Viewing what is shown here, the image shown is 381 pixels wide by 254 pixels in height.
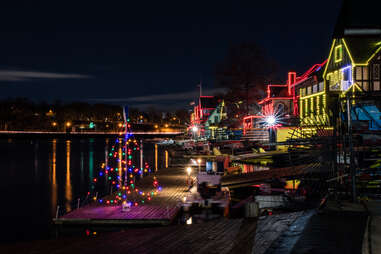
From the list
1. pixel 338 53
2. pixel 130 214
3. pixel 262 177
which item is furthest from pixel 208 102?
pixel 130 214

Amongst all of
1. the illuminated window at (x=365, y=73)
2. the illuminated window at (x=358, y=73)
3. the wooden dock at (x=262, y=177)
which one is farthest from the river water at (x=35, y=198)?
the illuminated window at (x=365, y=73)

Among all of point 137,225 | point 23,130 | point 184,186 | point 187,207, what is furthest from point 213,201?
point 23,130

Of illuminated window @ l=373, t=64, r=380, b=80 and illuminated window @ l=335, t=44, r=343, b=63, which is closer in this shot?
illuminated window @ l=373, t=64, r=380, b=80

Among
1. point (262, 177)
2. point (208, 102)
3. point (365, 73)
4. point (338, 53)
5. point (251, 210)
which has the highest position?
point (208, 102)

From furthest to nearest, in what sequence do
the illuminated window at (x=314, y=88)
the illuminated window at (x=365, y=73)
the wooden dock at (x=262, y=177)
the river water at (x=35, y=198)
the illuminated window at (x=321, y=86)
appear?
1. the illuminated window at (x=314, y=88)
2. the illuminated window at (x=321, y=86)
3. the illuminated window at (x=365, y=73)
4. the river water at (x=35, y=198)
5. the wooden dock at (x=262, y=177)

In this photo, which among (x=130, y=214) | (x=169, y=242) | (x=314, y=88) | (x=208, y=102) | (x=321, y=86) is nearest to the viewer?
(x=169, y=242)

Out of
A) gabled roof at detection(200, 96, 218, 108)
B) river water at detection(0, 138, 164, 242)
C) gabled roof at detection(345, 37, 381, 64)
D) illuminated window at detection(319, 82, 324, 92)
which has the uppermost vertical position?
gabled roof at detection(200, 96, 218, 108)

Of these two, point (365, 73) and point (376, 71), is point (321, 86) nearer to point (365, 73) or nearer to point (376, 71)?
point (365, 73)

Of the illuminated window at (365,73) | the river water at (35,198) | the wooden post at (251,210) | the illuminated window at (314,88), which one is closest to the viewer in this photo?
the wooden post at (251,210)

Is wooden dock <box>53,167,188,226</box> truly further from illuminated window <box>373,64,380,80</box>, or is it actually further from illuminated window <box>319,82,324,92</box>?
illuminated window <box>319,82,324,92</box>

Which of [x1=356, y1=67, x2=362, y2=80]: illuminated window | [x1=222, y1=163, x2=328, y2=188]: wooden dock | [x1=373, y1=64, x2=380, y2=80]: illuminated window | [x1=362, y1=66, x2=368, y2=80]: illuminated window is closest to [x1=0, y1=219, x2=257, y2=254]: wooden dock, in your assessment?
[x1=222, y1=163, x2=328, y2=188]: wooden dock

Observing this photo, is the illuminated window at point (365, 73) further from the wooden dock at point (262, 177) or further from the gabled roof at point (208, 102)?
the gabled roof at point (208, 102)

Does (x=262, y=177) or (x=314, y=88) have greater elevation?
(x=314, y=88)

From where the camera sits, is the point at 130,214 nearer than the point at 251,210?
No
